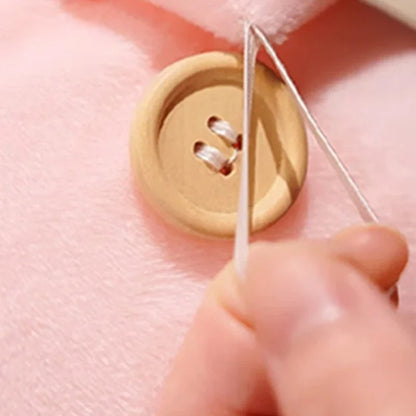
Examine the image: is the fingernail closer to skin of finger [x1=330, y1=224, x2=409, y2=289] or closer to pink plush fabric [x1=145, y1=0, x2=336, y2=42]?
skin of finger [x1=330, y1=224, x2=409, y2=289]

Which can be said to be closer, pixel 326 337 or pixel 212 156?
pixel 326 337

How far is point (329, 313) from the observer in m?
Result: 0.31

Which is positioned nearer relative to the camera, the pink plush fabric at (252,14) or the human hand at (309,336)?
the human hand at (309,336)

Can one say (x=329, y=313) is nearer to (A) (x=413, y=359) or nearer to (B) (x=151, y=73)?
(A) (x=413, y=359)

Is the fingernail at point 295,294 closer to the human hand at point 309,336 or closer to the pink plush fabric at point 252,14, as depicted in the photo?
the human hand at point 309,336

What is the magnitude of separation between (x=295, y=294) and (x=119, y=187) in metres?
0.16

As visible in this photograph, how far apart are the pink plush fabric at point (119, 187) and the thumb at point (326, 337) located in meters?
0.11

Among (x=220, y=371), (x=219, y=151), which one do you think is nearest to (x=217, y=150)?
(x=219, y=151)

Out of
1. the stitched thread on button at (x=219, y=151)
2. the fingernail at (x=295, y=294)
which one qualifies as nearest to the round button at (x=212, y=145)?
the stitched thread on button at (x=219, y=151)

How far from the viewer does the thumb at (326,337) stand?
287 mm

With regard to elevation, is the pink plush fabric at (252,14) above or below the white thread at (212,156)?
above

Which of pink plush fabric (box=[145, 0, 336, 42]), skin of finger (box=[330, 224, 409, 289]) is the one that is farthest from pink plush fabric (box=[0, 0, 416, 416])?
skin of finger (box=[330, 224, 409, 289])

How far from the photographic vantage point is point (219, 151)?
0.43 meters

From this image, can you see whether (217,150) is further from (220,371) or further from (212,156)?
(220,371)
